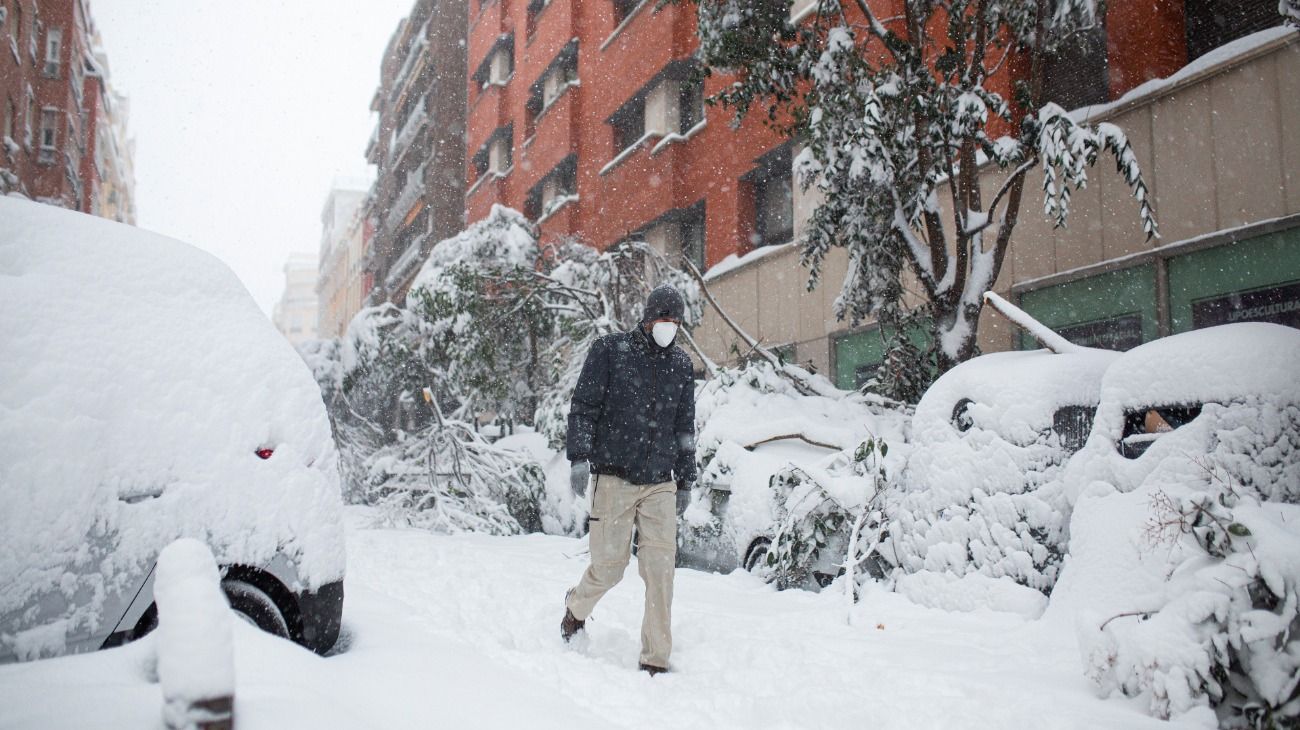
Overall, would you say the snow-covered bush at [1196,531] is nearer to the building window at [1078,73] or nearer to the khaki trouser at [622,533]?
the khaki trouser at [622,533]

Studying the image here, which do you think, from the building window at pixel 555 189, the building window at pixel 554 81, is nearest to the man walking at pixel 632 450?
the building window at pixel 555 189

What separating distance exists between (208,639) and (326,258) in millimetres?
83102

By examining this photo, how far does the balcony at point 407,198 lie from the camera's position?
116 feet

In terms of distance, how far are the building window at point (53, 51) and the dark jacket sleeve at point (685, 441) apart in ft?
119

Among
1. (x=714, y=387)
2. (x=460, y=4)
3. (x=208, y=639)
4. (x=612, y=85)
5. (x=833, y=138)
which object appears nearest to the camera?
(x=208, y=639)

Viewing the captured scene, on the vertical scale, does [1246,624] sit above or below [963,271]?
below

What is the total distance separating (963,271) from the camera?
794cm

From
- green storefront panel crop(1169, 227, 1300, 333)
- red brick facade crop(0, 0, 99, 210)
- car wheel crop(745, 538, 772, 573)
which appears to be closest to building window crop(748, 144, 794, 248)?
green storefront panel crop(1169, 227, 1300, 333)

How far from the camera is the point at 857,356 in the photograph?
11.8 meters

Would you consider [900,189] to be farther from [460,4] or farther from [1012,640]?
[460,4]

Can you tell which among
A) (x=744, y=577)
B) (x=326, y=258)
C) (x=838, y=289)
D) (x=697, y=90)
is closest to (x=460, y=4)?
(x=697, y=90)

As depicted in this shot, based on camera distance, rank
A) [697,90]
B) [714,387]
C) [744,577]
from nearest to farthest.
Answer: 1. [744,577]
2. [714,387]
3. [697,90]

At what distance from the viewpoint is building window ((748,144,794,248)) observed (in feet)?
44.9

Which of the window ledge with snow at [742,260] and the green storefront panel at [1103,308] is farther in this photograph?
the window ledge with snow at [742,260]
